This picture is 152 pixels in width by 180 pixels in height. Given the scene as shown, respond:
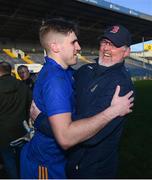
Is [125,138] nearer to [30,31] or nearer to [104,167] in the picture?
[104,167]

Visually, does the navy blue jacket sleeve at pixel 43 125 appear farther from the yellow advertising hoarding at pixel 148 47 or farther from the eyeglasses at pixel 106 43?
the yellow advertising hoarding at pixel 148 47

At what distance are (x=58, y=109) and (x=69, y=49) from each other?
432 millimetres

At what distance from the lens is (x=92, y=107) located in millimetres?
2713

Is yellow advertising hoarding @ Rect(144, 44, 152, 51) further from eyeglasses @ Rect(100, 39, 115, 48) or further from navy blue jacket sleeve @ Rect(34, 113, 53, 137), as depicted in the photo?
navy blue jacket sleeve @ Rect(34, 113, 53, 137)

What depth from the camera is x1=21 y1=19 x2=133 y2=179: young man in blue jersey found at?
2539mm

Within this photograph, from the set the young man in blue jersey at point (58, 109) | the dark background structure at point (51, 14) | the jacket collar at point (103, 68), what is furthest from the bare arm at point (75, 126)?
the dark background structure at point (51, 14)

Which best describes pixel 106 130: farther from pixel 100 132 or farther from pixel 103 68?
pixel 103 68

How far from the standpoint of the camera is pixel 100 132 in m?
2.66

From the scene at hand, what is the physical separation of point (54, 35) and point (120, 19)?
46082 millimetres

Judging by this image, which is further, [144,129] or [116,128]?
[144,129]

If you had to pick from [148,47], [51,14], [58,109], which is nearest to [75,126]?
[58,109]

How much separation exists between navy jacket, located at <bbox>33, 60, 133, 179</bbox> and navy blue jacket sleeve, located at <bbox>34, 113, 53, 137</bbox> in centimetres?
18

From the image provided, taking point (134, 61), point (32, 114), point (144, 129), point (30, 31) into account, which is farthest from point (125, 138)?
point (134, 61)

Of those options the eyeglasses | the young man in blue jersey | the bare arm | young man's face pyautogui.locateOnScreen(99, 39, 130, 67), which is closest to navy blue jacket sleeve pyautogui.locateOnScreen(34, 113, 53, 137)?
the young man in blue jersey
